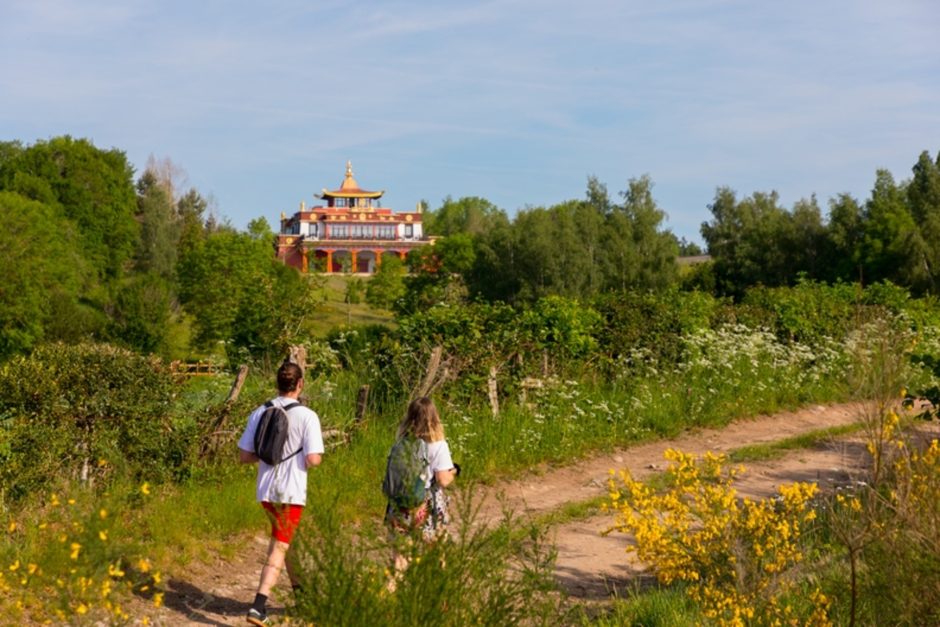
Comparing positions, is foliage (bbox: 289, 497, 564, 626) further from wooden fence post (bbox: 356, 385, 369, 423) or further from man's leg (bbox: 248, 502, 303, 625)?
Result: wooden fence post (bbox: 356, 385, 369, 423)

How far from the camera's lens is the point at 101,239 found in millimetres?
62281

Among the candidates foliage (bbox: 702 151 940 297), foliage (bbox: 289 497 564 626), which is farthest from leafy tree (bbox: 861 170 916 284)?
foliage (bbox: 289 497 564 626)

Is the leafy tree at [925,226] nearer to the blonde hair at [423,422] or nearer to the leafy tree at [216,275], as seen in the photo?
the leafy tree at [216,275]

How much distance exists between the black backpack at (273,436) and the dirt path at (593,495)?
1.10 m

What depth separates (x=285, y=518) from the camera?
6910 mm

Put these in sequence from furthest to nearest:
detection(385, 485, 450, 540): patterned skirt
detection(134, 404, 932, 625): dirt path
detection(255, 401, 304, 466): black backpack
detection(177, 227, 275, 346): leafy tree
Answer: detection(177, 227, 275, 346): leafy tree < detection(134, 404, 932, 625): dirt path < detection(255, 401, 304, 466): black backpack < detection(385, 485, 450, 540): patterned skirt

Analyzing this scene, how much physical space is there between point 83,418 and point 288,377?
8.69 feet

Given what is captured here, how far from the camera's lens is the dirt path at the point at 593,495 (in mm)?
7738

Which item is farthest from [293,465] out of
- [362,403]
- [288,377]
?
[362,403]

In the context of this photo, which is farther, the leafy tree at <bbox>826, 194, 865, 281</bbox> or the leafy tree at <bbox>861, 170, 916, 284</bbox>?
Result: the leafy tree at <bbox>826, 194, 865, 281</bbox>

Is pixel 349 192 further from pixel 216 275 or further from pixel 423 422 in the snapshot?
pixel 423 422

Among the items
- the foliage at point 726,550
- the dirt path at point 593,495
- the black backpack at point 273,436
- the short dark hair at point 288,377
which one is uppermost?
the short dark hair at point 288,377

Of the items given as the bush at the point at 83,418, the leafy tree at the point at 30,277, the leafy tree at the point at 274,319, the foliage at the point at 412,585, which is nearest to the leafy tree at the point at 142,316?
the leafy tree at the point at 30,277

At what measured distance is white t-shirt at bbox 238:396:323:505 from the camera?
22.8 feet
